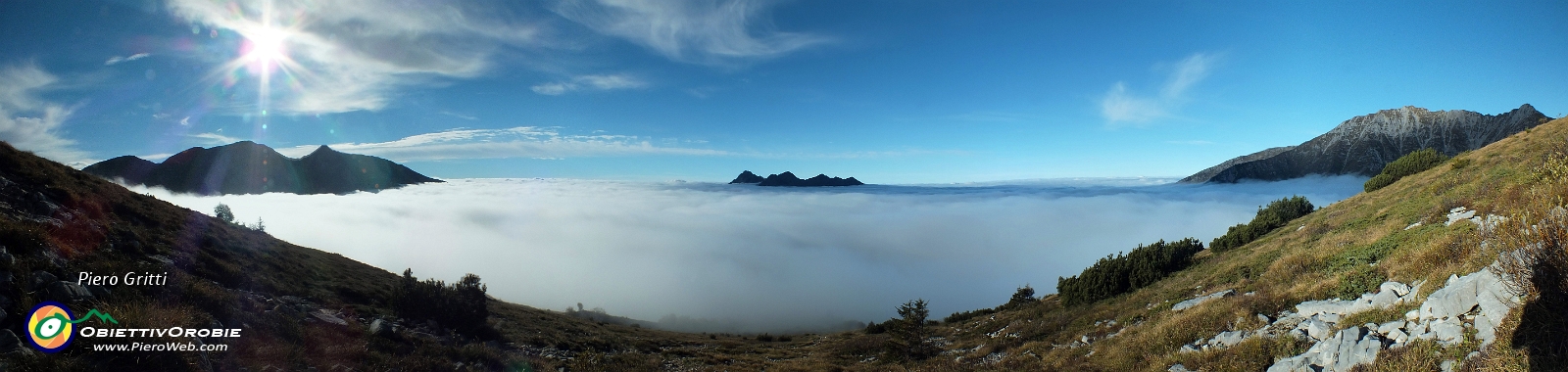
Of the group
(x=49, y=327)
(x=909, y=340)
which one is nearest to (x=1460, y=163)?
(x=909, y=340)

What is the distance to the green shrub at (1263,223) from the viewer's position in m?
22.7

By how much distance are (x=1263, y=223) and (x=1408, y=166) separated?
7787mm

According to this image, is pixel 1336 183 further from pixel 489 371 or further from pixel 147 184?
pixel 147 184

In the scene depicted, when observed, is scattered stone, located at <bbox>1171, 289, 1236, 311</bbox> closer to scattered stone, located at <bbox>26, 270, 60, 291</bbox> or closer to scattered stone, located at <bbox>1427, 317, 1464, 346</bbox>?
scattered stone, located at <bbox>1427, 317, 1464, 346</bbox>

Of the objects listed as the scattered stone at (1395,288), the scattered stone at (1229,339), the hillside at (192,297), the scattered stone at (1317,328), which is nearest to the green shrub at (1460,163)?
the scattered stone at (1395,288)

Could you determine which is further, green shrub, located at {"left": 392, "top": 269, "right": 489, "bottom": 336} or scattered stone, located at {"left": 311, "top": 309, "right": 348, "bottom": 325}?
green shrub, located at {"left": 392, "top": 269, "right": 489, "bottom": 336}

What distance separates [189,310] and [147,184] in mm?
299500

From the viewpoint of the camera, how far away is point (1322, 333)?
7.91 meters

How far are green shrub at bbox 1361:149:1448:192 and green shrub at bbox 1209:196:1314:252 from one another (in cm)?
253

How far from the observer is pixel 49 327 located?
8172 millimetres

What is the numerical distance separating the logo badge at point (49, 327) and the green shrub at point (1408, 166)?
148 feet

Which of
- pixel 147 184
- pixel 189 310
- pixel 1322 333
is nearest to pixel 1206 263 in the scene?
pixel 1322 333

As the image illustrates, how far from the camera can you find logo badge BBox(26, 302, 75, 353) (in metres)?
7.82

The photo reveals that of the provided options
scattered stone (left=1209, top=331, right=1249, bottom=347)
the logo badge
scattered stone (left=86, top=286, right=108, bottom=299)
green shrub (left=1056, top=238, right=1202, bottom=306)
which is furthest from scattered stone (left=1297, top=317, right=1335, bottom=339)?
scattered stone (left=86, top=286, right=108, bottom=299)
